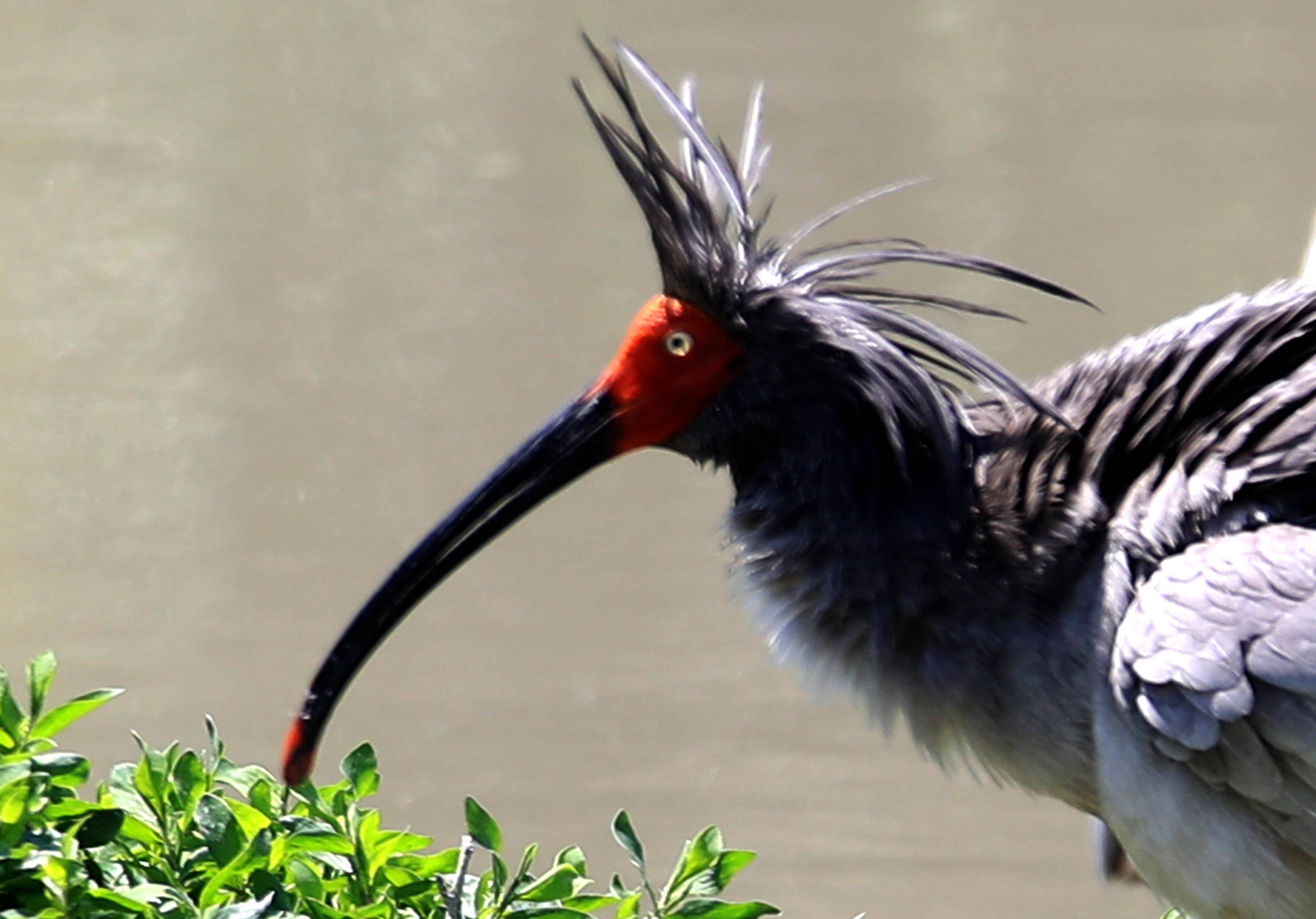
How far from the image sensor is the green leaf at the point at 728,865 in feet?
8.61

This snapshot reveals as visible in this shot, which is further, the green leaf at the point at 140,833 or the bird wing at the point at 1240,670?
the bird wing at the point at 1240,670

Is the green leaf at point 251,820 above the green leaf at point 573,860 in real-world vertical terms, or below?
above

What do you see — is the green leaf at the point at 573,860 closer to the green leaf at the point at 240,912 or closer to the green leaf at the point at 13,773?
the green leaf at the point at 240,912

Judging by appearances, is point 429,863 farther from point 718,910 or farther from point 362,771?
point 718,910

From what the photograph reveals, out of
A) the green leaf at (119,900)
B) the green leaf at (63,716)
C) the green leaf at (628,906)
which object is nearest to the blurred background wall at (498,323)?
the green leaf at (628,906)

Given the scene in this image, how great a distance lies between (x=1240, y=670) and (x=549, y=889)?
983 mm

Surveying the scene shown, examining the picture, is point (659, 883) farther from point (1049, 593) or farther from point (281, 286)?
point (281, 286)

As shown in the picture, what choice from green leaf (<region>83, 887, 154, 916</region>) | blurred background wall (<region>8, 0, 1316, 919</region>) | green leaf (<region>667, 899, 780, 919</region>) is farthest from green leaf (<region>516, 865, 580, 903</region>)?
blurred background wall (<region>8, 0, 1316, 919</region>)

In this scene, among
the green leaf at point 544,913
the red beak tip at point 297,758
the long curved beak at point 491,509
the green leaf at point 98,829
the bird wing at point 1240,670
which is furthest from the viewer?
the long curved beak at point 491,509

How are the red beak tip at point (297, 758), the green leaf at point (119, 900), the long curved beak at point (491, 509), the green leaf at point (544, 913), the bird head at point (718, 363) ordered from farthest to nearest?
the long curved beak at point (491, 509) → the bird head at point (718, 363) → the red beak tip at point (297, 758) → the green leaf at point (544, 913) → the green leaf at point (119, 900)

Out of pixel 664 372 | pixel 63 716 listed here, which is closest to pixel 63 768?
pixel 63 716

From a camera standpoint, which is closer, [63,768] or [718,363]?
[63,768]

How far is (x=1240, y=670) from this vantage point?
281cm

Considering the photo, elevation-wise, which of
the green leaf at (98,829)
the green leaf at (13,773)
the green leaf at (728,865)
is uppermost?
the green leaf at (13,773)
